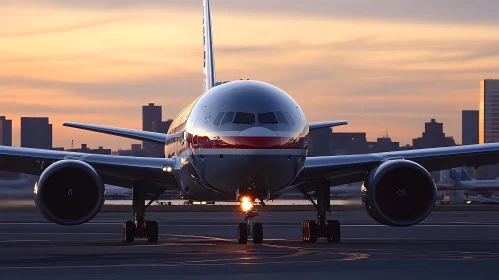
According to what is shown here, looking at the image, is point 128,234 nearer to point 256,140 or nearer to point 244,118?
point 244,118

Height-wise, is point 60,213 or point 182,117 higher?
point 182,117

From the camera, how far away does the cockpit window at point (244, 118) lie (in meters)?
28.8

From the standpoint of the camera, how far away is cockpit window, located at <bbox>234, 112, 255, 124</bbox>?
2883 centimetres

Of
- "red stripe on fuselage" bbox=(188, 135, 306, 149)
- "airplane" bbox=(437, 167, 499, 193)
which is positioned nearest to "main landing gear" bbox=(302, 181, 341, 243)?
"red stripe on fuselage" bbox=(188, 135, 306, 149)

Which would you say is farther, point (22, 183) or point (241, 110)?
point (22, 183)

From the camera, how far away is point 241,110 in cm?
2912

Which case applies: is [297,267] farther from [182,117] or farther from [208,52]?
[208,52]

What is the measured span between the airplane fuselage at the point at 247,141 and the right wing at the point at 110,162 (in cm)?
196

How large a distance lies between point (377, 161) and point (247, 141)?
17.3 feet

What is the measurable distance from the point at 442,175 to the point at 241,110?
137m


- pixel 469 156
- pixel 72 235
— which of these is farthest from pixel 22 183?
pixel 469 156

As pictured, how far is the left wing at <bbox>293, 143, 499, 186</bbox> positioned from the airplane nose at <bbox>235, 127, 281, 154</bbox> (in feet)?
10.7

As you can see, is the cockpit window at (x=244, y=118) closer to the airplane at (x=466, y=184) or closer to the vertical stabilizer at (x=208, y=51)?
the vertical stabilizer at (x=208, y=51)

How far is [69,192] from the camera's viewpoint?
30.4m
